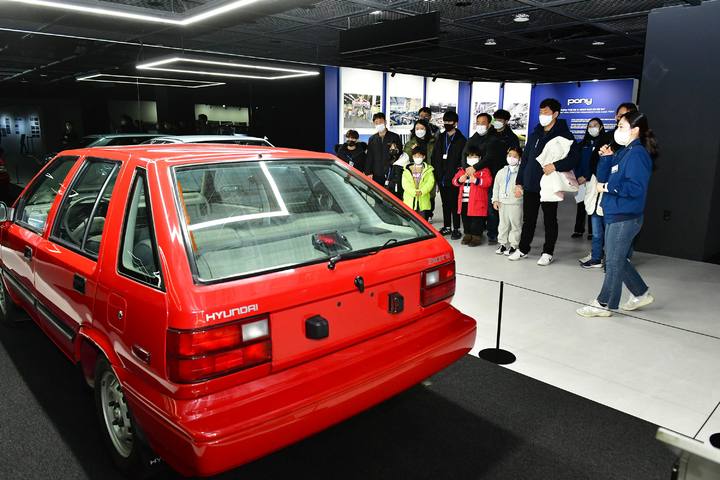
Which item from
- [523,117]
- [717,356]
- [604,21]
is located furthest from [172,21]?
[523,117]

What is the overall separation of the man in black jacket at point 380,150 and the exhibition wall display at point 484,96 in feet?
34.6

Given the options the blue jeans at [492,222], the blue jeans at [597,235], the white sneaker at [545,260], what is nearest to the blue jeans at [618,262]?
the blue jeans at [597,235]

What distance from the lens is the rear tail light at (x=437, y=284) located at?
226 cm

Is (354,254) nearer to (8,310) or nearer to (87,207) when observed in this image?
(87,207)

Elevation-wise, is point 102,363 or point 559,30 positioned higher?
point 559,30

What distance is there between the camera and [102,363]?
2109 millimetres

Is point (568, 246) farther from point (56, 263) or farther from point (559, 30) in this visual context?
point (56, 263)

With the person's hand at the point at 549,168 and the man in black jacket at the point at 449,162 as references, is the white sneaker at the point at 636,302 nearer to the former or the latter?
the person's hand at the point at 549,168

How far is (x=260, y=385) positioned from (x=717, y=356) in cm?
324

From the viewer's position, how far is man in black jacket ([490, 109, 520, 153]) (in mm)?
6488

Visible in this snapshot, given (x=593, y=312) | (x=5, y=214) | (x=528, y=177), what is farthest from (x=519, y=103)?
(x=5, y=214)

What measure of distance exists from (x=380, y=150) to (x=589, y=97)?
10.9m

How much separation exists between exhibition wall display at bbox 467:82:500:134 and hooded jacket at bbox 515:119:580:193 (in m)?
12.0

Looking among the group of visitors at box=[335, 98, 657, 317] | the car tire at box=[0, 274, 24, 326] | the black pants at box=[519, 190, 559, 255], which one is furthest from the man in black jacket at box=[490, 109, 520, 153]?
the car tire at box=[0, 274, 24, 326]
